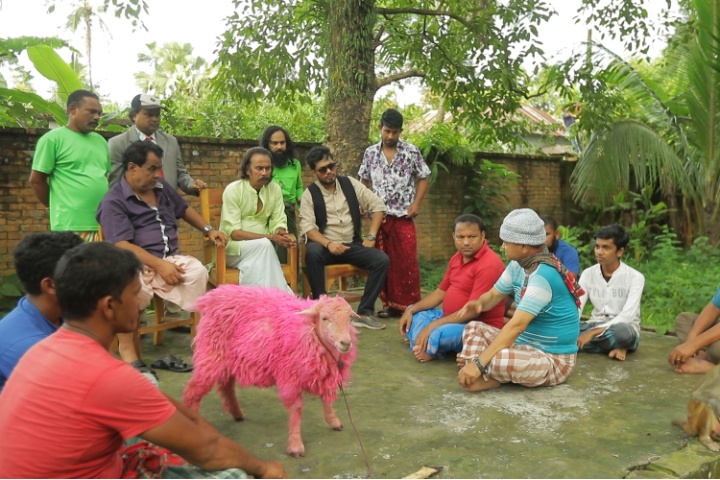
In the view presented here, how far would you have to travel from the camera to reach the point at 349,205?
6.41m

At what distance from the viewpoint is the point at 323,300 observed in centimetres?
345

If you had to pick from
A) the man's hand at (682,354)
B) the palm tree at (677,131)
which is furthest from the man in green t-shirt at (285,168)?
the palm tree at (677,131)

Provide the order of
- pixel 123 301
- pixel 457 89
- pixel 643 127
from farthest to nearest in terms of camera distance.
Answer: pixel 643 127 → pixel 457 89 → pixel 123 301

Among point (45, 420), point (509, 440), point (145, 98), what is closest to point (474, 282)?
point (509, 440)

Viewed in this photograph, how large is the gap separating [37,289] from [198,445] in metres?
1.01

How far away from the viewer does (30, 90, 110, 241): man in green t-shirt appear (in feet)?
15.9

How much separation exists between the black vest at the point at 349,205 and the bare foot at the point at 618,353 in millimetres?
2596

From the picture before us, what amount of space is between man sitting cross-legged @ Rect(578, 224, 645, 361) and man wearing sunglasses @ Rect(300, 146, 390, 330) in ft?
6.37

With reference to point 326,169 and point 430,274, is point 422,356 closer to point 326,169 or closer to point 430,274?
point 326,169

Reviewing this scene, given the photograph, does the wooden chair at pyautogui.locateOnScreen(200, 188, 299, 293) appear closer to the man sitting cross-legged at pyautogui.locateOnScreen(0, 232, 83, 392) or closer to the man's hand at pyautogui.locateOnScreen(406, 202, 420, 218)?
the man's hand at pyautogui.locateOnScreen(406, 202, 420, 218)

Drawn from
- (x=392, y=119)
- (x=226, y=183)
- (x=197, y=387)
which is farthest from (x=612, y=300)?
(x=226, y=183)

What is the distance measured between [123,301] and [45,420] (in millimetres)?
425

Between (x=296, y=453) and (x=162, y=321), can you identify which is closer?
(x=296, y=453)

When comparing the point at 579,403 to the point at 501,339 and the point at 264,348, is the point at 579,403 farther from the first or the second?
the point at 264,348
